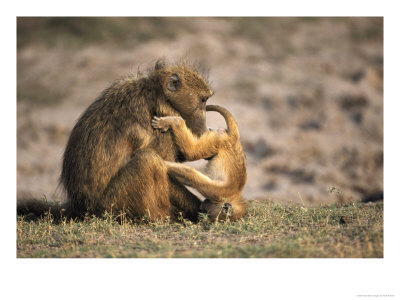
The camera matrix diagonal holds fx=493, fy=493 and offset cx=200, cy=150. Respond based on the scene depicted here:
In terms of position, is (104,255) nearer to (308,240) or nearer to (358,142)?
(308,240)

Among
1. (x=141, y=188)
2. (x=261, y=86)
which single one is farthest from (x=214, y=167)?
(x=261, y=86)

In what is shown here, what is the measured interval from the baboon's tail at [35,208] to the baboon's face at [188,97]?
2252 mm

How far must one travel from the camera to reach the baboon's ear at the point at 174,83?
697 cm

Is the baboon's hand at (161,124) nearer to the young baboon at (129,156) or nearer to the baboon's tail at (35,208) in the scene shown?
the young baboon at (129,156)

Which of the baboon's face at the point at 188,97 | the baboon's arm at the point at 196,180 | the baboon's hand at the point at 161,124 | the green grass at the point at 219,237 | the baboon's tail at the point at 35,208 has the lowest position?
the green grass at the point at 219,237

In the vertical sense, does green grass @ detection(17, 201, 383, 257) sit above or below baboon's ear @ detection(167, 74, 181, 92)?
below

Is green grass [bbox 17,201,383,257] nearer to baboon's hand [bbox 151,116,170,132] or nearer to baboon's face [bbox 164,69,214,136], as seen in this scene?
baboon's hand [bbox 151,116,170,132]

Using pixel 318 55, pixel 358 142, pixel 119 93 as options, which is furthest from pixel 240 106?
pixel 119 93

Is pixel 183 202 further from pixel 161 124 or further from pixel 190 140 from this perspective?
pixel 161 124

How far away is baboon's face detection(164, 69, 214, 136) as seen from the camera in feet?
22.8

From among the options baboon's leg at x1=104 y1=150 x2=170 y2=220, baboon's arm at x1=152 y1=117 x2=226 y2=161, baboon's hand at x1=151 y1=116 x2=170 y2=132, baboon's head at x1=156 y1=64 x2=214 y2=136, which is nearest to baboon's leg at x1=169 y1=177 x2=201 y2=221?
baboon's leg at x1=104 y1=150 x2=170 y2=220

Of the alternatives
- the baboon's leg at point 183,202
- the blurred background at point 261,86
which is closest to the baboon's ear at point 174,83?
the baboon's leg at point 183,202

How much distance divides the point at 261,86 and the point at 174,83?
11031mm

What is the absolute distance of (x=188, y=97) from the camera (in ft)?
23.0
